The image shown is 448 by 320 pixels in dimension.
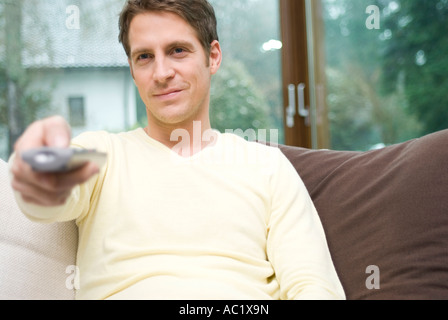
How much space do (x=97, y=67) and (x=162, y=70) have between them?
1.71 meters

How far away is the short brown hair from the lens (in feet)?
3.77

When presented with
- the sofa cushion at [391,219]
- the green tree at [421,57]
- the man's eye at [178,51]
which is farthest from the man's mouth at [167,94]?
the green tree at [421,57]

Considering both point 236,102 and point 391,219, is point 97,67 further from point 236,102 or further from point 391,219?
point 391,219

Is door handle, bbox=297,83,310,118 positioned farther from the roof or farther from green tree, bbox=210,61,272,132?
the roof

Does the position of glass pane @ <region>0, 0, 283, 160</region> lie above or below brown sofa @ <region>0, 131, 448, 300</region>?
above

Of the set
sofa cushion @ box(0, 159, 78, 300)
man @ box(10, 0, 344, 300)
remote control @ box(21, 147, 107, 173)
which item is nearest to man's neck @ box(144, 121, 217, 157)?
man @ box(10, 0, 344, 300)

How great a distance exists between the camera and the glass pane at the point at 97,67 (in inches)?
101

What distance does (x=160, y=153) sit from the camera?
1.13 metres

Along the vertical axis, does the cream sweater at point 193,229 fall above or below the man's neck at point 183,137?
below

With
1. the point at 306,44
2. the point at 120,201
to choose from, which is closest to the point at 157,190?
the point at 120,201

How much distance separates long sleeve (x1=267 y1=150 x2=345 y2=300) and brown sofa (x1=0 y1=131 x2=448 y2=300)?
10cm

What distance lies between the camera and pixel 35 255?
3.52 feet

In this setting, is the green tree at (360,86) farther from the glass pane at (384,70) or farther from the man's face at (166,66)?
the man's face at (166,66)
